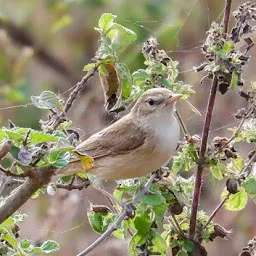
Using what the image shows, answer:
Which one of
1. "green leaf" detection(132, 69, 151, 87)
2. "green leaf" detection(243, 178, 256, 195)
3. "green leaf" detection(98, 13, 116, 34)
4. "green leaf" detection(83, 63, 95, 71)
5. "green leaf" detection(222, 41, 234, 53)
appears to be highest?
"green leaf" detection(98, 13, 116, 34)

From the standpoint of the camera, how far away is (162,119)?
1.44 meters

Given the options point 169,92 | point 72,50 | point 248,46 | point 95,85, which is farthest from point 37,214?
point 248,46

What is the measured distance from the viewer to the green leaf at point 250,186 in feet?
3.44

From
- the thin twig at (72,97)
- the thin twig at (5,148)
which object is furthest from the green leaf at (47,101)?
the thin twig at (5,148)

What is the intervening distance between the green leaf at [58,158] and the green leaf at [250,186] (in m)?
0.33

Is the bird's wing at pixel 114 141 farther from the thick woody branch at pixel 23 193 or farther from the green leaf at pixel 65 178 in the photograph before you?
the thick woody branch at pixel 23 193

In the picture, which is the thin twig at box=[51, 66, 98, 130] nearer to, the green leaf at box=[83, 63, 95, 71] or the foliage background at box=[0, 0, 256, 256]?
the green leaf at box=[83, 63, 95, 71]

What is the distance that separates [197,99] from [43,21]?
1.19m

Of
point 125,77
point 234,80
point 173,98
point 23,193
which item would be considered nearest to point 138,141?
point 173,98

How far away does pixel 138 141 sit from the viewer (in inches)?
56.4

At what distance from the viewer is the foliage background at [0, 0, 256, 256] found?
5.37 ft

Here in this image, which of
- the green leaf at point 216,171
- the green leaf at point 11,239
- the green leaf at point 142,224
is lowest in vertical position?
the green leaf at point 11,239

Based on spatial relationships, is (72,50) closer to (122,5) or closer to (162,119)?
(122,5)

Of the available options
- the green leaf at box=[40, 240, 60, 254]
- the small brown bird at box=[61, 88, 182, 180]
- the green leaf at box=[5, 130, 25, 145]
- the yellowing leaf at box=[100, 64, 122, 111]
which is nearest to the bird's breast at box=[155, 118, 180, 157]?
the small brown bird at box=[61, 88, 182, 180]
